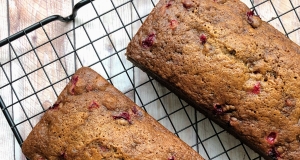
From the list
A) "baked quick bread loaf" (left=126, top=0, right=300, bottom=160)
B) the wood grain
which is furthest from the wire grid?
"baked quick bread loaf" (left=126, top=0, right=300, bottom=160)

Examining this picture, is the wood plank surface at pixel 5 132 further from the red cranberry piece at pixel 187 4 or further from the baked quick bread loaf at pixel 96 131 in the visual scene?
the red cranberry piece at pixel 187 4

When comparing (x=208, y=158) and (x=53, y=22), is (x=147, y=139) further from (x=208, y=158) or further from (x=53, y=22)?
(x=53, y=22)

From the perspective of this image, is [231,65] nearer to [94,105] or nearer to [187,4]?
[187,4]

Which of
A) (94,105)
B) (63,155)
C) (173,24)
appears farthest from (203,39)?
(63,155)

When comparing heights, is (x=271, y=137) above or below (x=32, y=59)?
below

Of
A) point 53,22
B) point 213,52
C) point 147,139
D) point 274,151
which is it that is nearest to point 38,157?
point 147,139

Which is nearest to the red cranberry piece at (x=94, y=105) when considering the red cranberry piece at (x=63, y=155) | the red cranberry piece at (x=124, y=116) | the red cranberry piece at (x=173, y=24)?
the red cranberry piece at (x=124, y=116)

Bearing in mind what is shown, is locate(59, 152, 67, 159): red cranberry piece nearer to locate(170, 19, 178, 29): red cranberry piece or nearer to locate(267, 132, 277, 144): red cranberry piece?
locate(170, 19, 178, 29): red cranberry piece
